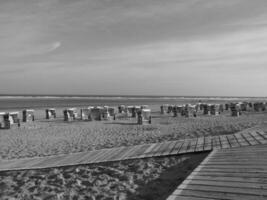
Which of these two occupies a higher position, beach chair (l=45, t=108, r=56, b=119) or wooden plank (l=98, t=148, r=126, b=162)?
beach chair (l=45, t=108, r=56, b=119)

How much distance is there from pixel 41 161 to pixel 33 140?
170 inches

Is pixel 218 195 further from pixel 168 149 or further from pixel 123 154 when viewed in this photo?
pixel 123 154

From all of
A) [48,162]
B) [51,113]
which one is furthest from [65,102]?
[48,162]

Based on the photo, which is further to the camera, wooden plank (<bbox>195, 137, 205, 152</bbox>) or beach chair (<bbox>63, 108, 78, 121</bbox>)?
beach chair (<bbox>63, 108, 78, 121</bbox>)

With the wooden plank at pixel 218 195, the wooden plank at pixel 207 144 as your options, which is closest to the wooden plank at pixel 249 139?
the wooden plank at pixel 207 144

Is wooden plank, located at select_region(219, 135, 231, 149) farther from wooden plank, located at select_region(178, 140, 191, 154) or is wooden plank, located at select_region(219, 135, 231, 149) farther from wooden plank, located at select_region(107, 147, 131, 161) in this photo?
wooden plank, located at select_region(107, 147, 131, 161)

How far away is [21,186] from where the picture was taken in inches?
200

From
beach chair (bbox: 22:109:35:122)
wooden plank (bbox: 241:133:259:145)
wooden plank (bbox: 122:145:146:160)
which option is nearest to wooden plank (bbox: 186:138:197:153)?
wooden plank (bbox: 241:133:259:145)

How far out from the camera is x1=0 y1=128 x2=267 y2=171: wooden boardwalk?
619 cm

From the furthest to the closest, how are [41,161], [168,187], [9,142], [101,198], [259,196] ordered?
[9,142] → [41,161] → [168,187] → [101,198] → [259,196]

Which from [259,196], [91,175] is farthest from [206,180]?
[91,175]

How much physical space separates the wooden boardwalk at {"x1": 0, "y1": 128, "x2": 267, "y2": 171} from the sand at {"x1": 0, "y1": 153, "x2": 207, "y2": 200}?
27 centimetres

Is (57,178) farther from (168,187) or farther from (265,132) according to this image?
(265,132)

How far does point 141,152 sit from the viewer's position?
22.0ft
